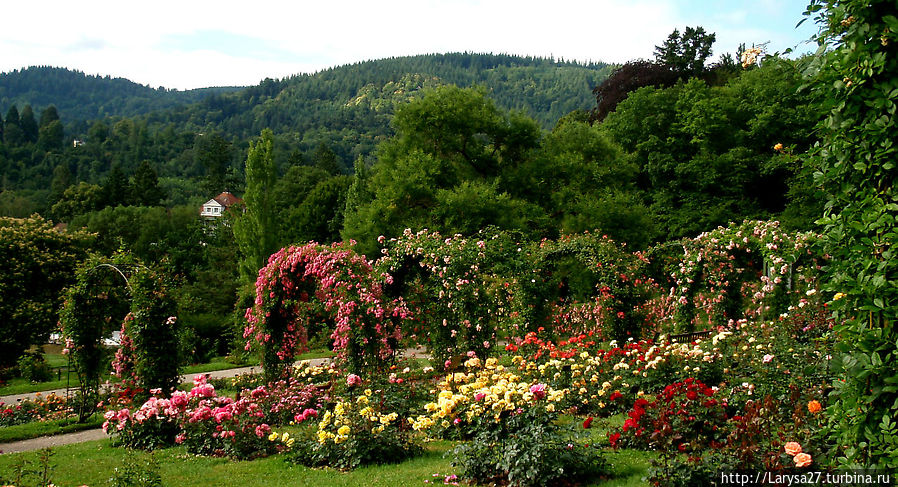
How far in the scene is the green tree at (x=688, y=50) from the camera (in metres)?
30.8

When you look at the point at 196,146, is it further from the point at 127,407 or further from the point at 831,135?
the point at 831,135

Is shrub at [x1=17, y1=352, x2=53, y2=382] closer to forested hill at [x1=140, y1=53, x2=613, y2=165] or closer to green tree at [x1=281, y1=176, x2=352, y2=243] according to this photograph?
green tree at [x1=281, y1=176, x2=352, y2=243]

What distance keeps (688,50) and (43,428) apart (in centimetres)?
3070

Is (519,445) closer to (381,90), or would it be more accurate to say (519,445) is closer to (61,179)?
(61,179)

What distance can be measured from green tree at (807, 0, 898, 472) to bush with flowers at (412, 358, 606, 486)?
8.30 ft

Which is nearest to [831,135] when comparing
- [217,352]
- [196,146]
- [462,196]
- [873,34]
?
[873,34]

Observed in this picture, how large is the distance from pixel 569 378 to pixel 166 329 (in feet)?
21.6

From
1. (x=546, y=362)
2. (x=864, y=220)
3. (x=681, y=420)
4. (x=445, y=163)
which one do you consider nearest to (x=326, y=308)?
(x=546, y=362)

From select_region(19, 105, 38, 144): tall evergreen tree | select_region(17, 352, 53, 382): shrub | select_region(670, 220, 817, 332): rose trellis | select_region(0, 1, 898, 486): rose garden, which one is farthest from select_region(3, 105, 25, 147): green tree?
select_region(670, 220, 817, 332): rose trellis

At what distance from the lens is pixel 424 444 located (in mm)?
7258

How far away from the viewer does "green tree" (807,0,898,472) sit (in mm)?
2975

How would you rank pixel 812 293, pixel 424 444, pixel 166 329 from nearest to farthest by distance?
pixel 424 444, pixel 812 293, pixel 166 329

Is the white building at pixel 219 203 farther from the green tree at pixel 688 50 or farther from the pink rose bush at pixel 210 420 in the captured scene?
the pink rose bush at pixel 210 420

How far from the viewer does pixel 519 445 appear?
18.0 ft
